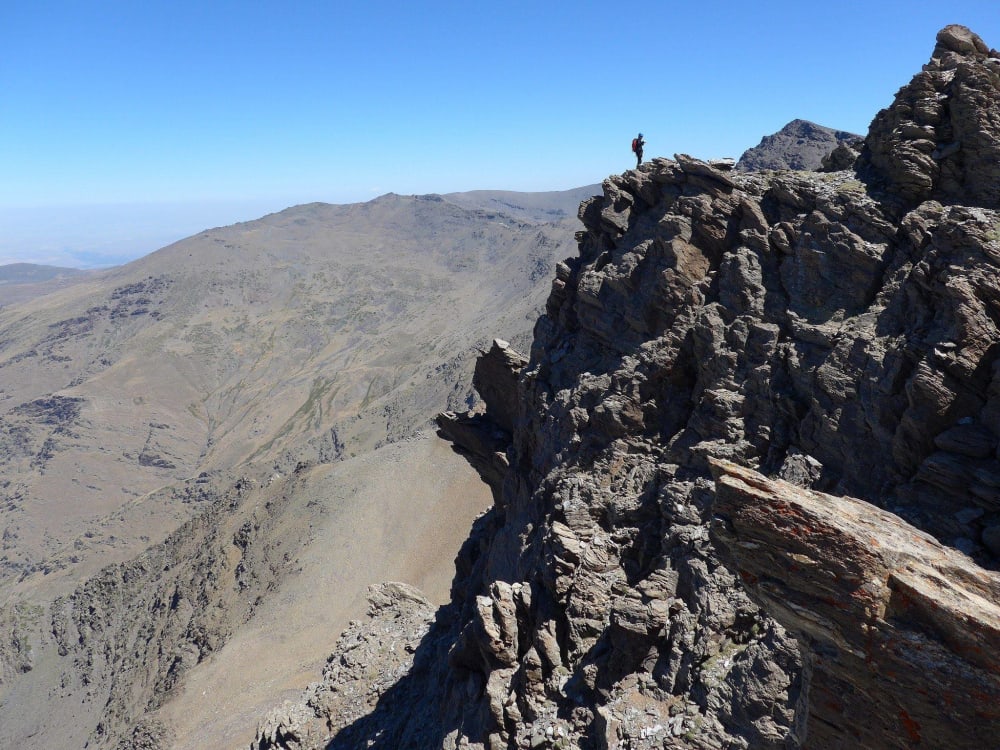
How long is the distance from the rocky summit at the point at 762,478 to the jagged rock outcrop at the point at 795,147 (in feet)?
409

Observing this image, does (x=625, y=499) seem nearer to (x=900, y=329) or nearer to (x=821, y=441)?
(x=821, y=441)

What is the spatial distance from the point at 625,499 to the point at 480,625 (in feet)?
23.7

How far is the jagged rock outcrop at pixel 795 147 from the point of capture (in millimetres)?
143125

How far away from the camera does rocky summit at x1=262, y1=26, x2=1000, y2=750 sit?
10703 millimetres

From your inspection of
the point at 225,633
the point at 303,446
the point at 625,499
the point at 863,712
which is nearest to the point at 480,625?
the point at 625,499

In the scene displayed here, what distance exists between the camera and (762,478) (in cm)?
1138

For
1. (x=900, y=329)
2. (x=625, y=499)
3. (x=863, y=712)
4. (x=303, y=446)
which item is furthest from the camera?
(x=303, y=446)

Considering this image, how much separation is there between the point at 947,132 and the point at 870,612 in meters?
18.5

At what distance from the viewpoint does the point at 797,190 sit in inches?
956

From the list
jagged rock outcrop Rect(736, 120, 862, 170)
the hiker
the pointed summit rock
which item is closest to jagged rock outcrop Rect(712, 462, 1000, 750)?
the pointed summit rock

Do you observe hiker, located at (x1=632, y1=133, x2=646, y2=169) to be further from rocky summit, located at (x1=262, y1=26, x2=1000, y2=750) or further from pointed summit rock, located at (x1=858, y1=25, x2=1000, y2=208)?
pointed summit rock, located at (x1=858, y1=25, x2=1000, y2=208)

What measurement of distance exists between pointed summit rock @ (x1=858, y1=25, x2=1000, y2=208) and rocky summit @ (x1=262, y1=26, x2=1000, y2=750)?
8 cm

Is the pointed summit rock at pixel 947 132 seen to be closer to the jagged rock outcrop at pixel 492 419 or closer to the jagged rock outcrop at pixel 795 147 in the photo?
the jagged rock outcrop at pixel 492 419

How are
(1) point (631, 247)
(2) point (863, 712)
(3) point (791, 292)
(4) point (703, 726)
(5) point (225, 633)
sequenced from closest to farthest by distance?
(2) point (863, 712), (4) point (703, 726), (3) point (791, 292), (1) point (631, 247), (5) point (225, 633)
